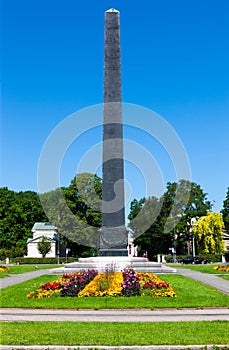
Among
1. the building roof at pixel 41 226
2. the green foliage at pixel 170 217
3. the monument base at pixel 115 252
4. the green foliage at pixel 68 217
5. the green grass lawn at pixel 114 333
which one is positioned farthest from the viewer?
the building roof at pixel 41 226

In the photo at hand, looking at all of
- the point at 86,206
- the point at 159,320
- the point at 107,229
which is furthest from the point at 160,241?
the point at 159,320

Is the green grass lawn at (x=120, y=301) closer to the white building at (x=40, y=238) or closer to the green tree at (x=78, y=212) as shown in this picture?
the green tree at (x=78, y=212)

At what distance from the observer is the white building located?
6931 cm

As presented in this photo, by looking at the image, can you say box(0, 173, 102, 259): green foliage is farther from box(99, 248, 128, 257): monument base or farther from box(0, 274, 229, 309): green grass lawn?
box(0, 274, 229, 309): green grass lawn

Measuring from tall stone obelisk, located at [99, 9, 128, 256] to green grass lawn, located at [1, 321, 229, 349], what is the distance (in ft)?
57.7

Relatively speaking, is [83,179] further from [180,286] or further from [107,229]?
[180,286]

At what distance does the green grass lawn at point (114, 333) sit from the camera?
322 inches

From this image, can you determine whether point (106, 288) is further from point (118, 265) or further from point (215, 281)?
point (215, 281)

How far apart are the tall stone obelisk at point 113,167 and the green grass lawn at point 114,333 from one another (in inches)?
693

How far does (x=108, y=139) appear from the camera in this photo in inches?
1121

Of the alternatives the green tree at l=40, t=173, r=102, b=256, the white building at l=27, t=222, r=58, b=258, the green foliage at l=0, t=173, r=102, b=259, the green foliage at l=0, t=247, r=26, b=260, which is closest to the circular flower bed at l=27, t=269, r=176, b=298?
the green foliage at l=0, t=173, r=102, b=259

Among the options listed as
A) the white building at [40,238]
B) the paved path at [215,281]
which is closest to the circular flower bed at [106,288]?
the paved path at [215,281]

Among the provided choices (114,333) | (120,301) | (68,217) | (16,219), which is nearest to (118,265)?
(120,301)

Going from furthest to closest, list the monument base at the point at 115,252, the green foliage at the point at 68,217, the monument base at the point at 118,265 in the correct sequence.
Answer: the green foliage at the point at 68,217, the monument base at the point at 115,252, the monument base at the point at 118,265
